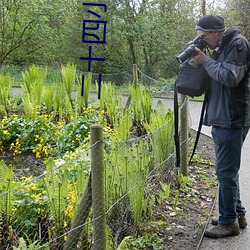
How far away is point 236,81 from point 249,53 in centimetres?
27

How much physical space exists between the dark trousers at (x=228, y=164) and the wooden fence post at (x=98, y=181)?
1.13 meters

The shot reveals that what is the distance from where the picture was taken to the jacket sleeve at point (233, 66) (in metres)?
2.74

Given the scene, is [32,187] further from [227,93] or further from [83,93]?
[83,93]

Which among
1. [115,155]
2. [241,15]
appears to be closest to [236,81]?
[115,155]

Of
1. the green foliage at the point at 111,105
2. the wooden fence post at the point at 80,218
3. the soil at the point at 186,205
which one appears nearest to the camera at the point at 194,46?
the wooden fence post at the point at 80,218

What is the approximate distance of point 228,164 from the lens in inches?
119

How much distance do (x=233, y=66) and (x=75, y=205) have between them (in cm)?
151

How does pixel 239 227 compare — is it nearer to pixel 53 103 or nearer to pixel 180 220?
pixel 180 220

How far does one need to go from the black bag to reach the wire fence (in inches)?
27.8

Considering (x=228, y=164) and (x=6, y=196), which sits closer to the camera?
(x=6, y=196)

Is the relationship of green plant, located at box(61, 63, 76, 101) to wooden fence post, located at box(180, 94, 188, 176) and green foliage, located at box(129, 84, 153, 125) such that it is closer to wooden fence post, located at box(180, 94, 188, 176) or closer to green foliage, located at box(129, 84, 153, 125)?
green foliage, located at box(129, 84, 153, 125)

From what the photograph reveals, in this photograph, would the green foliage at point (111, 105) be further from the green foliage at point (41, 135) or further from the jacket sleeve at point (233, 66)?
the jacket sleeve at point (233, 66)

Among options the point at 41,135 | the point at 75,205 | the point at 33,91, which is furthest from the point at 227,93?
the point at 33,91

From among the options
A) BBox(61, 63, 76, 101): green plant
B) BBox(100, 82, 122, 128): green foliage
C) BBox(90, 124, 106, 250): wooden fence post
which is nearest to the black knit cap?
BBox(90, 124, 106, 250): wooden fence post
